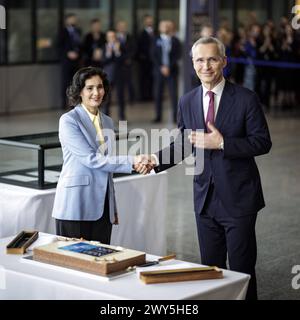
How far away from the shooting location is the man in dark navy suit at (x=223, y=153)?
4.82 meters

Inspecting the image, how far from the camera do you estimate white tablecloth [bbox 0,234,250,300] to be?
159 inches

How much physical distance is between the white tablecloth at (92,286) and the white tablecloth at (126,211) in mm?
1694

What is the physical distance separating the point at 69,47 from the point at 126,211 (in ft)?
35.4

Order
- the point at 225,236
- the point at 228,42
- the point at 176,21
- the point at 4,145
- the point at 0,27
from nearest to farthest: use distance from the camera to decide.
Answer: the point at 225,236
the point at 4,145
the point at 0,27
the point at 228,42
the point at 176,21

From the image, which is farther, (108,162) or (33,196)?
(33,196)

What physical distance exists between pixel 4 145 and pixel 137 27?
45.2 feet

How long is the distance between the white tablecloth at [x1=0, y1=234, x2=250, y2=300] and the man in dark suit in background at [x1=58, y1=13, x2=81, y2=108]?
42.4 ft

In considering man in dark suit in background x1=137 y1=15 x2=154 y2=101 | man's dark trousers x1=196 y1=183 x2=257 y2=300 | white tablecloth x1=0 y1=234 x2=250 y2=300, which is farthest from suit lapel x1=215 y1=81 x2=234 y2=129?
man in dark suit in background x1=137 y1=15 x2=154 y2=101

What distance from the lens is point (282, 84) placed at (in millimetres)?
18984

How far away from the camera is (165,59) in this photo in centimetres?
1612

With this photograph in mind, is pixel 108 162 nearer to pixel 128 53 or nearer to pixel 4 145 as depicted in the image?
pixel 4 145

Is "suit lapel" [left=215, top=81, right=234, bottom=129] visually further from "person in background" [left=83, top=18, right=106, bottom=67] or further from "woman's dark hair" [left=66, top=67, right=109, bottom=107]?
"person in background" [left=83, top=18, right=106, bottom=67]
